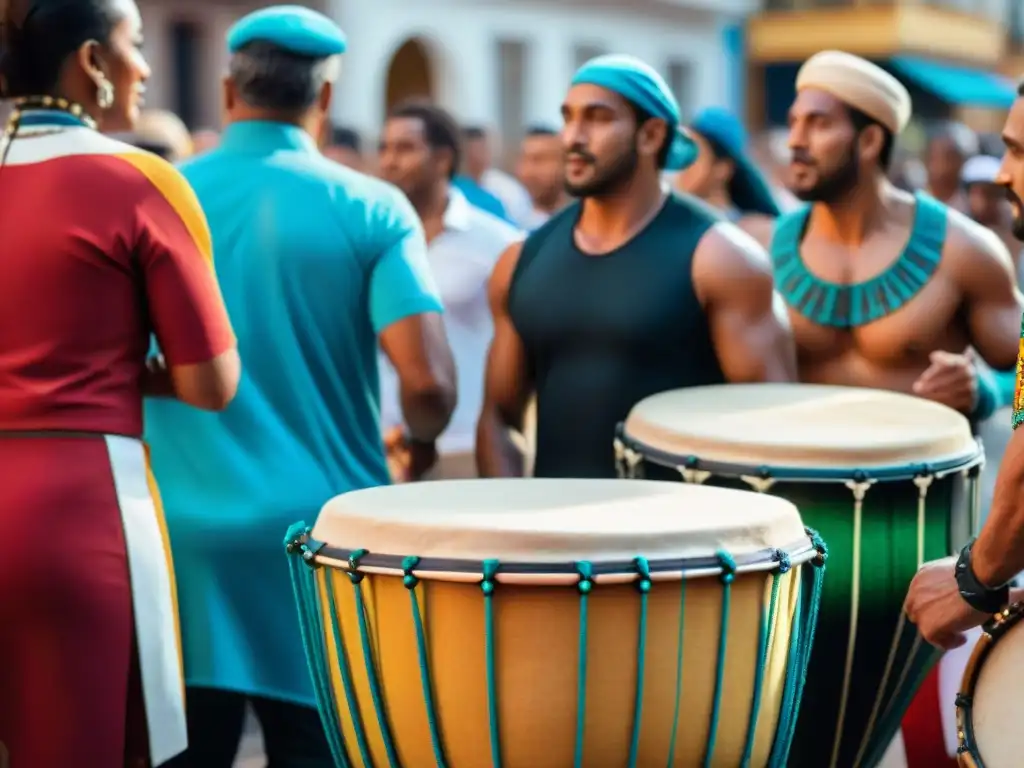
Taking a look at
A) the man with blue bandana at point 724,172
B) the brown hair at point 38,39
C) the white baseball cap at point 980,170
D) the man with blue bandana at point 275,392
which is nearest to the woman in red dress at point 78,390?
the brown hair at point 38,39

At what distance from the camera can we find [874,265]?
14.8ft

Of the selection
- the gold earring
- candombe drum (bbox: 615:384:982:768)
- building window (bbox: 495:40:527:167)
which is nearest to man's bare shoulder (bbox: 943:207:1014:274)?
candombe drum (bbox: 615:384:982:768)

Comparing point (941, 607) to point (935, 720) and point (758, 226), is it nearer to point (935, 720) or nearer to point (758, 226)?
point (935, 720)

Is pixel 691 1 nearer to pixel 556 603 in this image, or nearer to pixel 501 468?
pixel 501 468

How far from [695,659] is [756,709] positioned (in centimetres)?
16

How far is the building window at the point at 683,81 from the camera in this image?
1001 inches

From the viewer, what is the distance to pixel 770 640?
8.27 feet

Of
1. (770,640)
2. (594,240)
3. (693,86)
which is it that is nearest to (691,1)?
(693,86)

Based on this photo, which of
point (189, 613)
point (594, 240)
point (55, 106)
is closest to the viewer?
point (55, 106)

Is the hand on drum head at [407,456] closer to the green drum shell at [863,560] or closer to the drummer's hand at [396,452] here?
the drummer's hand at [396,452]

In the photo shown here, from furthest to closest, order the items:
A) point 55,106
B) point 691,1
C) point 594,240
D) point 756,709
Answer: point 691,1
point 594,240
point 55,106
point 756,709

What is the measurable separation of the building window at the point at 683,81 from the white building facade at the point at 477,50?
0.6 inches

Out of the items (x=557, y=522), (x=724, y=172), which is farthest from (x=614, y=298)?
(x=724, y=172)

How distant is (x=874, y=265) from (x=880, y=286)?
7 cm
